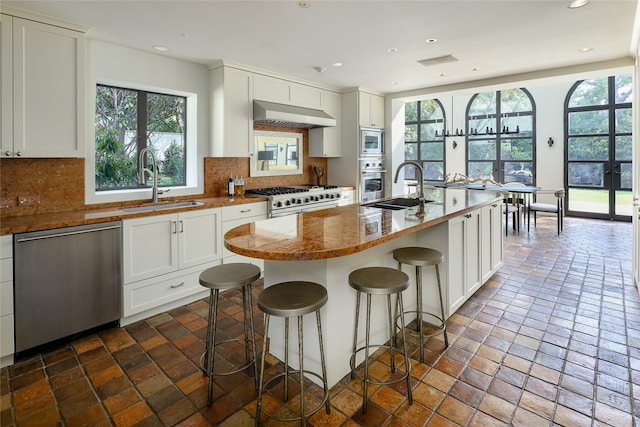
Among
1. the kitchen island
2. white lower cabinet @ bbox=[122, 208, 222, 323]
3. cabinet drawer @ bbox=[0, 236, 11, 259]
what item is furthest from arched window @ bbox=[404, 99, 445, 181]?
cabinet drawer @ bbox=[0, 236, 11, 259]

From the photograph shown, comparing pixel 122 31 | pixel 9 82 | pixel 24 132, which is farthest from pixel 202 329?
pixel 122 31

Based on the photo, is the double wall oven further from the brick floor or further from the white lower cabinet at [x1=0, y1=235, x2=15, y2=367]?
the white lower cabinet at [x1=0, y1=235, x2=15, y2=367]

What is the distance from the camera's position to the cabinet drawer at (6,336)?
7.59 ft

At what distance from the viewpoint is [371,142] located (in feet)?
19.4

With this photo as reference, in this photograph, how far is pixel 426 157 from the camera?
1005 cm

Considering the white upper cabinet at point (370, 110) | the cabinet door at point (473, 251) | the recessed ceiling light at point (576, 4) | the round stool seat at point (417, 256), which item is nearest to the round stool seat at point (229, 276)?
the round stool seat at point (417, 256)

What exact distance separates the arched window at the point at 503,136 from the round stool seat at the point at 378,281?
283 inches

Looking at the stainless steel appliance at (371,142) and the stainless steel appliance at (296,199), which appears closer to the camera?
the stainless steel appliance at (296,199)

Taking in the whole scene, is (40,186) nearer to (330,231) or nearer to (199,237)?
(199,237)

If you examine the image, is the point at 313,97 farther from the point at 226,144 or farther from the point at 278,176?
the point at 226,144

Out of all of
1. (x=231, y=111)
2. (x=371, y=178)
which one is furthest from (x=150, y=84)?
(x=371, y=178)

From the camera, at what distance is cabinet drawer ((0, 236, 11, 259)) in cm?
230

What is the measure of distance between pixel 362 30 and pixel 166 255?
8.97 feet

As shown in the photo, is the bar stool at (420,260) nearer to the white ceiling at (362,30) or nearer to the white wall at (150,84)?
the white ceiling at (362,30)
